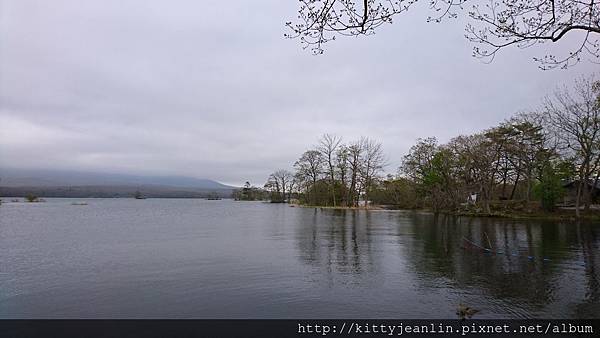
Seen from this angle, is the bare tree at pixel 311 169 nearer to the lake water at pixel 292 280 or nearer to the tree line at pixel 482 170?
the tree line at pixel 482 170

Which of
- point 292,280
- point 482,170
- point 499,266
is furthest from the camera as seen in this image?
point 482,170

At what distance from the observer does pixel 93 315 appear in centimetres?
683

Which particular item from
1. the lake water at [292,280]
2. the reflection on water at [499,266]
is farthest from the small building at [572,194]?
the lake water at [292,280]

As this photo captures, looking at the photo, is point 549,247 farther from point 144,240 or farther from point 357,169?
point 357,169

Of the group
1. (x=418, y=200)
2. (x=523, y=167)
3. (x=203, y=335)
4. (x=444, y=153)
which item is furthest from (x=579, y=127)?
(x=203, y=335)

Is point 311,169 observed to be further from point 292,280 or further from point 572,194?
point 292,280

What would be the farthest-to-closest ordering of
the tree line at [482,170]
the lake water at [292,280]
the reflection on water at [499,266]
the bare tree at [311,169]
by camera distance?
the bare tree at [311,169], the tree line at [482,170], the reflection on water at [499,266], the lake water at [292,280]

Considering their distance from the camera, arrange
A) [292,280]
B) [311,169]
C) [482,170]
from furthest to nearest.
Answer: [311,169] → [482,170] → [292,280]

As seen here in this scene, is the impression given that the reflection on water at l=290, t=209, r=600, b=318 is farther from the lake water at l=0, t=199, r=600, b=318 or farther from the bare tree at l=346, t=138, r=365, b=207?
the bare tree at l=346, t=138, r=365, b=207

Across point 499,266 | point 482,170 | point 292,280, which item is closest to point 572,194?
point 482,170

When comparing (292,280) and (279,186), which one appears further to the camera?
(279,186)

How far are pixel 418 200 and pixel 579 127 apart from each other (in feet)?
95.7

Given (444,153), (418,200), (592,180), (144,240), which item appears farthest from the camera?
(418,200)

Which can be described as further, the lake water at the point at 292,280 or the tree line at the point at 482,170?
the tree line at the point at 482,170
